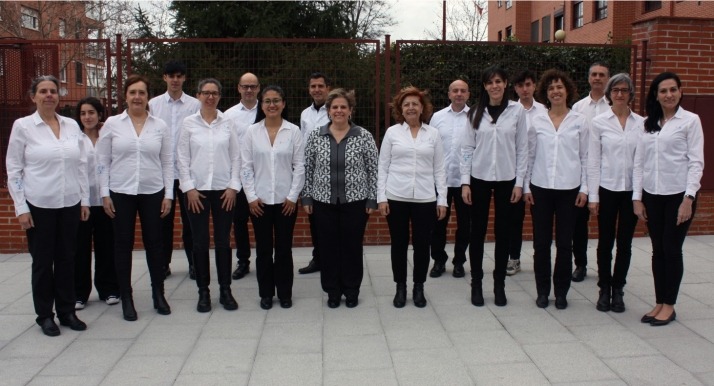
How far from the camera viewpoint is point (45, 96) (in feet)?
15.2

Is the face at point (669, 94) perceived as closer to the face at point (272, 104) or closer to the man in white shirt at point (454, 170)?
the man in white shirt at point (454, 170)

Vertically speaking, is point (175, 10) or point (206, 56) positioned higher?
point (175, 10)

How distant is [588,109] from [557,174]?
1226 millimetres

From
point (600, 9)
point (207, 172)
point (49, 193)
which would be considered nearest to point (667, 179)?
point (207, 172)

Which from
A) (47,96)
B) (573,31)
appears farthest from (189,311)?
(573,31)

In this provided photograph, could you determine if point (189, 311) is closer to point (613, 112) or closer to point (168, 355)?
point (168, 355)

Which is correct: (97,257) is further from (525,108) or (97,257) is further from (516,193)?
(525,108)

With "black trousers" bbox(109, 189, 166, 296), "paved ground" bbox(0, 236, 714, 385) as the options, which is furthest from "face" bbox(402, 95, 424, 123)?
"black trousers" bbox(109, 189, 166, 296)

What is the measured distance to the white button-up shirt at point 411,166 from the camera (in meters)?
5.12

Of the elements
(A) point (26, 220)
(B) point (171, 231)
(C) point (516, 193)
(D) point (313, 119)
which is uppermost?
(D) point (313, 119)

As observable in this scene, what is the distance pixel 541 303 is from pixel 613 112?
1.65 metres

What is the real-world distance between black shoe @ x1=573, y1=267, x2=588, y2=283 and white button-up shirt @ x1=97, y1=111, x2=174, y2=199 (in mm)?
3935

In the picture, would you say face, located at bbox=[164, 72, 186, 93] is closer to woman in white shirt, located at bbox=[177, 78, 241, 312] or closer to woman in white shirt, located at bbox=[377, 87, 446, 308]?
woman in white shirt, located at bbox=[177, 78, 241, 312]

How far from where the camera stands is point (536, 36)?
3312 centimetres
